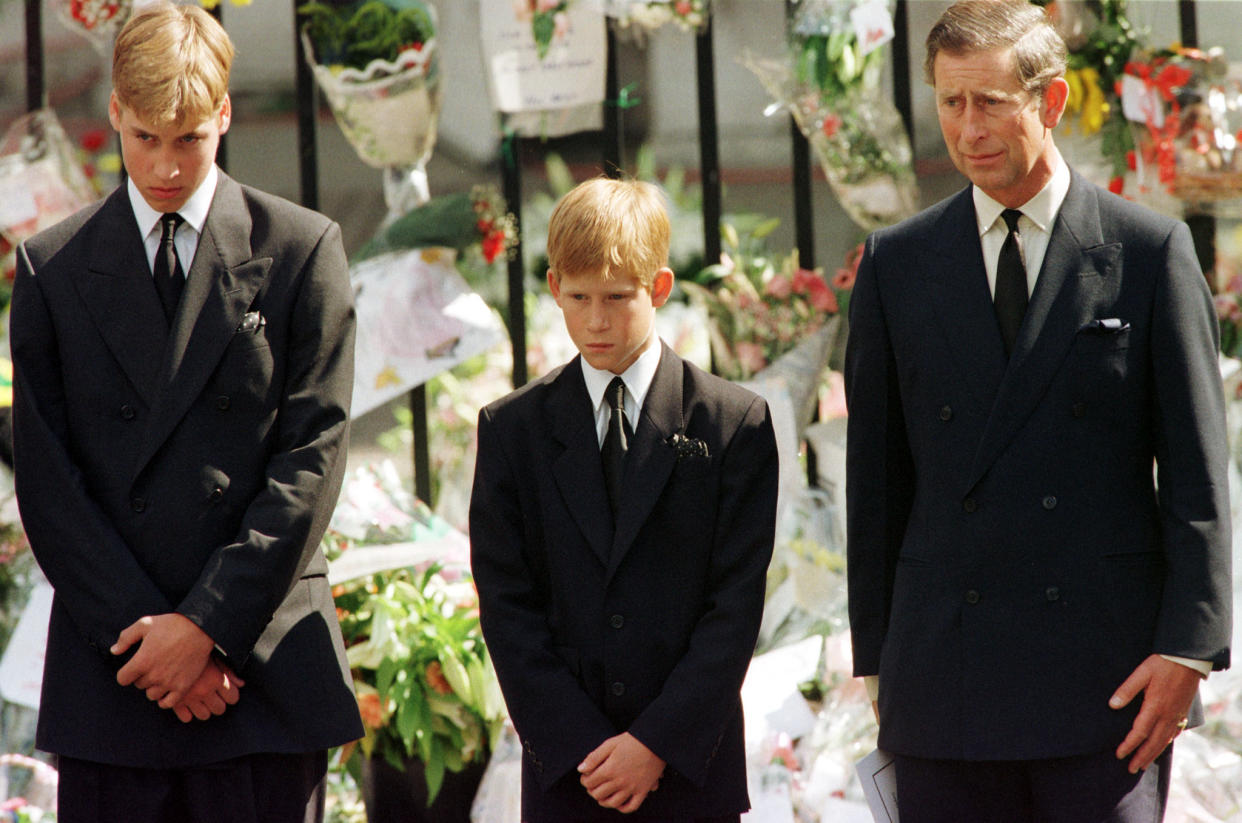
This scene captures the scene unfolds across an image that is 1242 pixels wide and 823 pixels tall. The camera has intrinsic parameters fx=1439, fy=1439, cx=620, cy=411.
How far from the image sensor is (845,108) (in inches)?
129

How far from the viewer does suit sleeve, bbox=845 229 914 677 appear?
2.08 meters

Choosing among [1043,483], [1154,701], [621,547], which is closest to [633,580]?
[621,547]

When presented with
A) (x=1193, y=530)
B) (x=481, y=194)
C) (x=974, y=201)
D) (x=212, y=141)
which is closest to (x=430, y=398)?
(x=481, y=194)

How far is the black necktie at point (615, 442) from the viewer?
6.95ft

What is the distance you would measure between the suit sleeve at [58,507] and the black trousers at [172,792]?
0.61ft

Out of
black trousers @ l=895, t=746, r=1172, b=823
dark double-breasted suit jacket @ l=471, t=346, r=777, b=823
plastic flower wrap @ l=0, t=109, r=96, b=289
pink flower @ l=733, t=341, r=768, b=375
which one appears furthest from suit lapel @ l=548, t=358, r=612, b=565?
plastic flower wrap @ l=0, t=109, r=96, b=289

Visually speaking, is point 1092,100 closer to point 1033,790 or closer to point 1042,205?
point 1042,205

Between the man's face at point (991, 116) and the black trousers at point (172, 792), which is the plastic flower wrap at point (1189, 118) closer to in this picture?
the man's face at point (991, 116)

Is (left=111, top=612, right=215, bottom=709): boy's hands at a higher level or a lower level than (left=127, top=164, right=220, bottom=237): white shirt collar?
lower

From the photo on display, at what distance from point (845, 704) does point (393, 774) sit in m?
0.94

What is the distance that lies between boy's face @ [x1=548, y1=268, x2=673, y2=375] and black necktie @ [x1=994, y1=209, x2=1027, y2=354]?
0.51 meters

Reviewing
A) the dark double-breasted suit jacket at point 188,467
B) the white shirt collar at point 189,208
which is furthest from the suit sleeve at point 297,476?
the white shirt collar at point 189,208

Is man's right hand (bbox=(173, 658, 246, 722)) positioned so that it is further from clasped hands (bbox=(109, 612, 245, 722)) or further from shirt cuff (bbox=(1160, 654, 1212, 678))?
shirt cuff (bbox=(1160, 654, 1212, 678))

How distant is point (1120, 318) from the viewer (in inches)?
77.0
